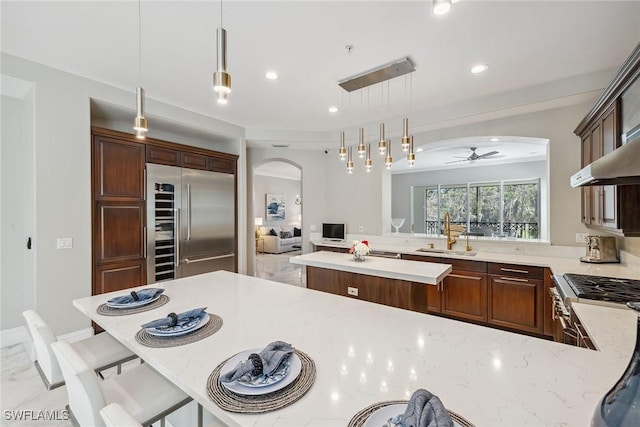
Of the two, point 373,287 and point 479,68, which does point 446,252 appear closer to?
point 373,287

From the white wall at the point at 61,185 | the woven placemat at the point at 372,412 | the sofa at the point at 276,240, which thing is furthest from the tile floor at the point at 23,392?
the sofa at the point at 276,240

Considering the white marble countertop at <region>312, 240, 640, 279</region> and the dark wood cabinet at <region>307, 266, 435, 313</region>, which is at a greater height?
the white marble countertop at <region>312, 240, 640, 279</region>

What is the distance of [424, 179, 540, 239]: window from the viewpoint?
7.46m

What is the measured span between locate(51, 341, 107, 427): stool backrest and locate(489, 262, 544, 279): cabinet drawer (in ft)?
12.1

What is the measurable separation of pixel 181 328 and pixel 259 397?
68cm

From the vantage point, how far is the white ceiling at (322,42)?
6.48 feet

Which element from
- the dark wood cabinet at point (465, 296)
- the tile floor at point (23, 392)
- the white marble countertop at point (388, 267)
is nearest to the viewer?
the tile floor at point (23, 392)

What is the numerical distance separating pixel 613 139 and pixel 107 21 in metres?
4.00

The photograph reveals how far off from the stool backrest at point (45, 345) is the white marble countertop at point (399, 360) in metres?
0.21

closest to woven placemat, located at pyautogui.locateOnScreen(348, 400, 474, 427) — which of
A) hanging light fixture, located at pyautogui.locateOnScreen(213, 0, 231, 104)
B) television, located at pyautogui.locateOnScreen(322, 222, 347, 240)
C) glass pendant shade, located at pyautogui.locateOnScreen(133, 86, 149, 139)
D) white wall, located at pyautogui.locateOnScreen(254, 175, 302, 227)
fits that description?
hanging light fixture, located at pyautogui.locateOnScreen(213, 0, 231, 104)

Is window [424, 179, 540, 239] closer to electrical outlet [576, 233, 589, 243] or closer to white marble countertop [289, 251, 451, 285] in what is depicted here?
electrical outlet [576, 233, 589, 243]

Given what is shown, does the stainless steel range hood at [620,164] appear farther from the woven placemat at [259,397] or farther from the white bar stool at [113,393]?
the white bar stool at [113,393]

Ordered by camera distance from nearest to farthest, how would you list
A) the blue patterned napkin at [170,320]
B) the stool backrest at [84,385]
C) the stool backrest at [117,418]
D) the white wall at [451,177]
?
1. the stool backrest at [117,418]
2. the stool backrest at [84,385]
3. the blue patterned napkin at [170,320]
4. the white wall at [451,177]

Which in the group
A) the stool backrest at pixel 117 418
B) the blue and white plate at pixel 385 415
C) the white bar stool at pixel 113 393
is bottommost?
the white bar stool at pixel 113 393
